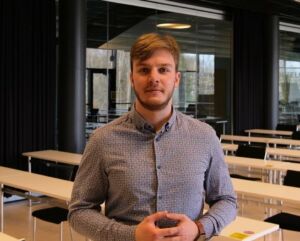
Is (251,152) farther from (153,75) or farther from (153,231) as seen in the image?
(153,231)

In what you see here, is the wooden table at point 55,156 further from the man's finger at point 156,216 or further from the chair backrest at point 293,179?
the man's finger at point 156,216

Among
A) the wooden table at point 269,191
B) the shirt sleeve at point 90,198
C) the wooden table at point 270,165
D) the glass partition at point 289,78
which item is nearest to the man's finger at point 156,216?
the shirt sleeve at point 90,198

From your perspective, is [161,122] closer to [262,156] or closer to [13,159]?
[262,156]

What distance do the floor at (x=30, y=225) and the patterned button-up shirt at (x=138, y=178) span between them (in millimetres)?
3418

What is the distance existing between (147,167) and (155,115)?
0.18 metres

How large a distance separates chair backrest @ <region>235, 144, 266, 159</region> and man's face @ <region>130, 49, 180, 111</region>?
4.85 metres

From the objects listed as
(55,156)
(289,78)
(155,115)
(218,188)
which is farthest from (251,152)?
(289,78)

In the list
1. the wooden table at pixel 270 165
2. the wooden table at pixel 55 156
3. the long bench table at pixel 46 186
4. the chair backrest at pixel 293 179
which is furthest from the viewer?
the wooden table at pixel 55 156

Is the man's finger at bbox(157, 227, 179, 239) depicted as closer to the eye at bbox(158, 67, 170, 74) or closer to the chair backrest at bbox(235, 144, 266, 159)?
the eye at bbox(158, 67, 170, 74)

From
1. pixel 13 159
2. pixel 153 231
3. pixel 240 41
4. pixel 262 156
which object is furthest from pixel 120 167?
pixel 240 41

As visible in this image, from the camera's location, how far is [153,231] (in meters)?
1.29

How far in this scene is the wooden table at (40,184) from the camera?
12.7ft

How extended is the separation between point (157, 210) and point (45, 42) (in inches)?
233

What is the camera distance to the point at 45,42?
6.94m
